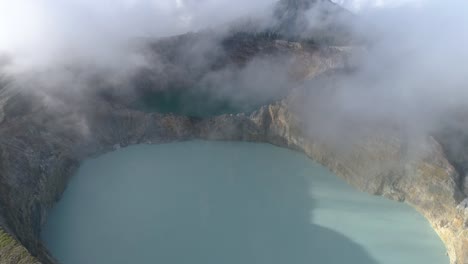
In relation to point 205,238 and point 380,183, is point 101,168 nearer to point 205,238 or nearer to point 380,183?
point 205,238

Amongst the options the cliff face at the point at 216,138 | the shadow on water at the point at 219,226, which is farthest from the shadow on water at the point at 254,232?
the cliff face at the point at 216,138

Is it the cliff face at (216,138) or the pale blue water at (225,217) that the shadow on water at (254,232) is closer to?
the pale blue water at (225,217)

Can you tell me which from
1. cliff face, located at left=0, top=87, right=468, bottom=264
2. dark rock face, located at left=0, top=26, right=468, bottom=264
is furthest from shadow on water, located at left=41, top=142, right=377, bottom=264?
dark rock face, located at left=0, top=26, right=468, bottom=264

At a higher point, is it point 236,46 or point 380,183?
point 236,46

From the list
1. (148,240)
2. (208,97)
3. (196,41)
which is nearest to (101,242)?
(148,240)

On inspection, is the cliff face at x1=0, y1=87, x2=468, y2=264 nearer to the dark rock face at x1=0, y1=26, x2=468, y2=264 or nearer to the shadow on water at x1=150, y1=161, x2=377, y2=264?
the dark rock face at x1=0, y1=26, x2=468, y2=264

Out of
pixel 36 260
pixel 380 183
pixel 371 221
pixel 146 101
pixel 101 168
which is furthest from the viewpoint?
pixel 146 101

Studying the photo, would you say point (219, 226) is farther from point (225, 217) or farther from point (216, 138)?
point (216, 138)
